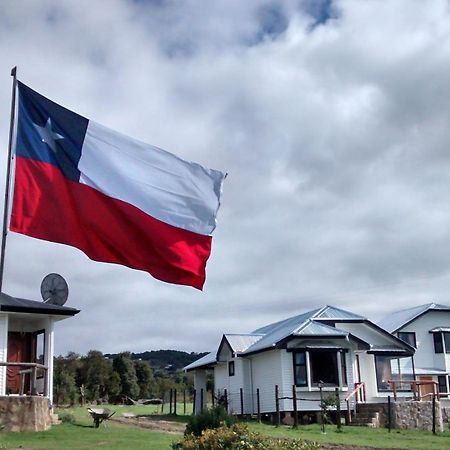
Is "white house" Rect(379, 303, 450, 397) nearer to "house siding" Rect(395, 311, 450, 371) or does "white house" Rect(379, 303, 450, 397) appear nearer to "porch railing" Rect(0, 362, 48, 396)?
"house siding" Rect(395, 311, 450, 371)

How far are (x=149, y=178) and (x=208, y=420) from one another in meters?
6.66

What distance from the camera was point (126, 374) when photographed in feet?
224

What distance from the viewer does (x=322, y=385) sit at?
117 feet

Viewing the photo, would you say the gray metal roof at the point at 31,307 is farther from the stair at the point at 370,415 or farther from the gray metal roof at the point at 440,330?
the gray metal roof at the point at 440,330

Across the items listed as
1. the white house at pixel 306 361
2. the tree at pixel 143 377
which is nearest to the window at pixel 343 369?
the white house at pixel 306 361

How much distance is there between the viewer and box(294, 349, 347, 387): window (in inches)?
1432

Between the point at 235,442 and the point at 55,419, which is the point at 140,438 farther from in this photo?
the point at 235,442

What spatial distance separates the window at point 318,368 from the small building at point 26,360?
12.7 meters

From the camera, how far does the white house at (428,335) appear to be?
50.2 metres

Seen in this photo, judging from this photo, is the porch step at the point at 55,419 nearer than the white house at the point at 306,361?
Yes

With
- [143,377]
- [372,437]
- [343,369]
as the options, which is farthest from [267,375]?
[143,377]

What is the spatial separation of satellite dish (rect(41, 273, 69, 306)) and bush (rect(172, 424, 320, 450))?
17329 mm

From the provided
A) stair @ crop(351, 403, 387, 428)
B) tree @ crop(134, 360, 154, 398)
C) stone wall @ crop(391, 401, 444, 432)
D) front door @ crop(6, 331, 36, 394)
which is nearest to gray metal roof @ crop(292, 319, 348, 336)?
stair @ crop(351, 403, 387, 428)

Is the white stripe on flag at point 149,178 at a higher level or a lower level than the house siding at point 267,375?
higher
